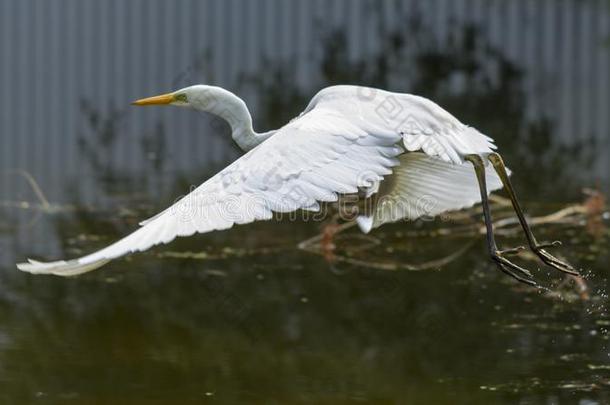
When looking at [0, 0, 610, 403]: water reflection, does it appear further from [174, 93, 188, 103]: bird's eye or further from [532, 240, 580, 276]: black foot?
[174, 93, 188, 103]: bird's eye

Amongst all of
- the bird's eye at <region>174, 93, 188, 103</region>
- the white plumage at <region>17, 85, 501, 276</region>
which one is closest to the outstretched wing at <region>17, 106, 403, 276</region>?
the white plumage at <region>17, 85, 501, 276</region>

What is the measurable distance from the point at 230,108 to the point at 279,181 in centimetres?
118

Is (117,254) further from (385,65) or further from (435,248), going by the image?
(385,65)

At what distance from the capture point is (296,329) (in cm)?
482

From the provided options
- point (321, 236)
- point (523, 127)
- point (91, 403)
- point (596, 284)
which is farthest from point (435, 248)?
point (523, 127)

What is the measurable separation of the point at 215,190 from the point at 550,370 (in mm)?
1540

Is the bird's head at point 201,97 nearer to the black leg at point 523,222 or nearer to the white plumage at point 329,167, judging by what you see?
the white plumage at point 329,167

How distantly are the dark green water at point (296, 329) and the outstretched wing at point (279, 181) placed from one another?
0.78 meters

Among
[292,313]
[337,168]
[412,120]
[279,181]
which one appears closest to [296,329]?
[292,313]

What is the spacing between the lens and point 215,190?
11.1ft

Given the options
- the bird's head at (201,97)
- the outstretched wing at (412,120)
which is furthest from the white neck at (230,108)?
the outstretched wing at (412,120)

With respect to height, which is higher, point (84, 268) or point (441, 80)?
point (84, 268)

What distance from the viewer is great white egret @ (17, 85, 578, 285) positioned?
3.22 m

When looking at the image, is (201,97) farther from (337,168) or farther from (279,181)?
(279,181)
